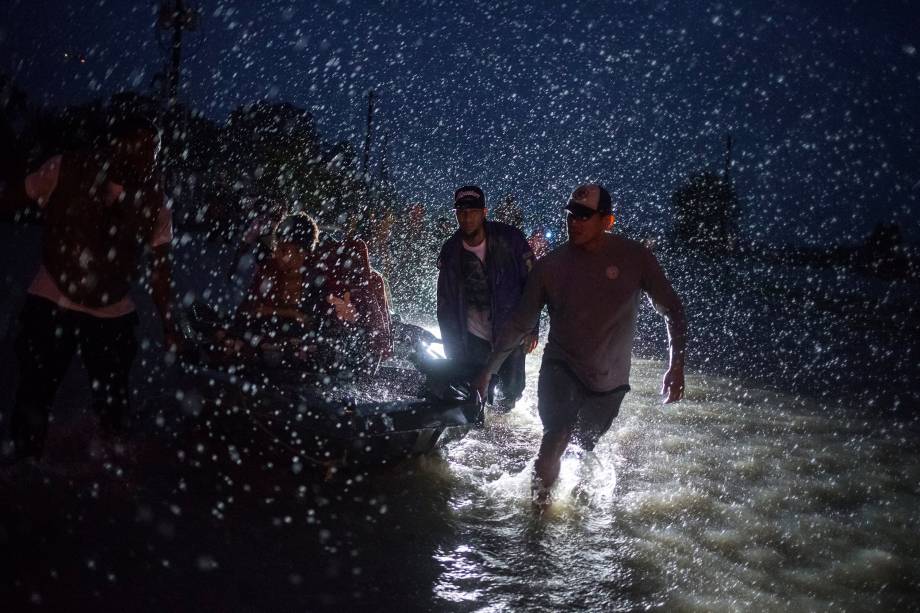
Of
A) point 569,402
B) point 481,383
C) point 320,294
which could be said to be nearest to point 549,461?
point 569,402

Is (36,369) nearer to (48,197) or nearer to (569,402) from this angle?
(48,197)

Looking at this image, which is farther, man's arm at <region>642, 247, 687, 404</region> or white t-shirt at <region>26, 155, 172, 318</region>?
man's arm at <region>642, 247, 687, 404</region>

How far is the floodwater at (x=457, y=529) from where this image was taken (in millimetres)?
3305

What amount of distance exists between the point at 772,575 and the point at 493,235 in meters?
3.23

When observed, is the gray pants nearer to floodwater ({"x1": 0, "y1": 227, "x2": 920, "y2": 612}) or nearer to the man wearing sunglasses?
floodwater ({"x1": 0, "y1": 227, "x2": 920, "y2": 612})

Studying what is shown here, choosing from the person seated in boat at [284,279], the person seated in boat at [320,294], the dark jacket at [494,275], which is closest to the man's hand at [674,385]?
the dark jacket at [494,275]

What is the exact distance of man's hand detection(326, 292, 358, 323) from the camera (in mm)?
6191

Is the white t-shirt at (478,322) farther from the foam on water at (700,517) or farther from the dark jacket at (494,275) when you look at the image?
the foam on water at (700,517)

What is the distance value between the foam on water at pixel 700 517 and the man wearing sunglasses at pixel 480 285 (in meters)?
0.71

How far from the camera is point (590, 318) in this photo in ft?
14.9

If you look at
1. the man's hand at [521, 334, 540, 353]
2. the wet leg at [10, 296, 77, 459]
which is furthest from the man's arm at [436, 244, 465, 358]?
the wet leg at [10, 296, 77, 459]

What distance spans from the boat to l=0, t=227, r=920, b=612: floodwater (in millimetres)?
250

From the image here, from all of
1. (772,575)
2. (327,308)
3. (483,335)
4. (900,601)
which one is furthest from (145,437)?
(900,601)

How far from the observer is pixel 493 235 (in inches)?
237
